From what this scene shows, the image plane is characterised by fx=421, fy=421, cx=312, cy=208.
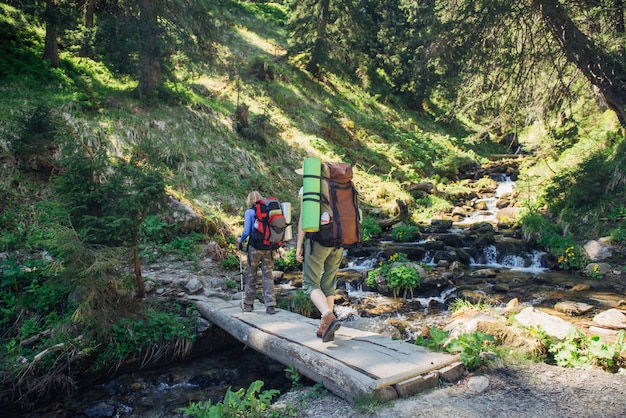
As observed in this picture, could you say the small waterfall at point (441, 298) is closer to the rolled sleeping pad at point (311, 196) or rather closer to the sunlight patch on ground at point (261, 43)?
the rolled sleeping pad at point (311, 196)

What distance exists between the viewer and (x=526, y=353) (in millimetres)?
4973

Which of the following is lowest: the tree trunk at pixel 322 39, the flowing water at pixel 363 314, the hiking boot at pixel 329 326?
the flowing water at pixel 363 314

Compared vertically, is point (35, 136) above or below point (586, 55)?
Answer: below

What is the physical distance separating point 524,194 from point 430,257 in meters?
8.25

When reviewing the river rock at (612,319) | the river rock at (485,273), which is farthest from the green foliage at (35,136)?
the river rock at (612,319)

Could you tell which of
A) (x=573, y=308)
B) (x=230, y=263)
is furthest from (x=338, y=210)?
(x=230, y=263)

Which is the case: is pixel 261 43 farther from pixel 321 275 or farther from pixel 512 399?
pixel 512 399

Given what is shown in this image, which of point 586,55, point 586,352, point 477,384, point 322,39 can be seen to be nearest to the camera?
point 477,384

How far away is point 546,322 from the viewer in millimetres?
6016

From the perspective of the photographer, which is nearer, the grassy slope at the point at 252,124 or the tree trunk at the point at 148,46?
the grassy slope at the point at 252,124

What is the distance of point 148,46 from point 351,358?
13250mm

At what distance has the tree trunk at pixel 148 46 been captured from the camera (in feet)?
46.4

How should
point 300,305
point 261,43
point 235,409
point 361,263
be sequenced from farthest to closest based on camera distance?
point 261,43 < point 361,263 < point 300,305 < point 235,409

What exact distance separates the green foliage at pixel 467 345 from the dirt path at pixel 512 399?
0.16 m
